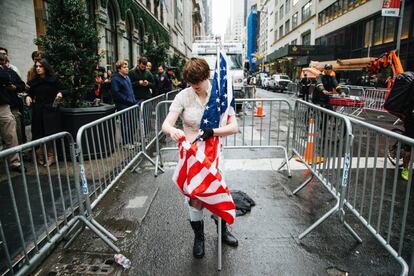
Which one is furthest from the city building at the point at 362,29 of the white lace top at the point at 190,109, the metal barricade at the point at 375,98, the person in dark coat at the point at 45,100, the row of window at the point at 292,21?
the white lace top at the point at 190,109

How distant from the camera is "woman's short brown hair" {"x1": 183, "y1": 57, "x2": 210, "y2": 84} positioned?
2807 millimetres

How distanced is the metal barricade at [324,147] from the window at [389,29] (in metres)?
23.1

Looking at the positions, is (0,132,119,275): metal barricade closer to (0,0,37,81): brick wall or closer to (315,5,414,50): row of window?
(0,0,37,81): brick wall

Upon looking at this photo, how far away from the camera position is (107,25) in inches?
643

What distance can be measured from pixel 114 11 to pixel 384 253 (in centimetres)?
1757

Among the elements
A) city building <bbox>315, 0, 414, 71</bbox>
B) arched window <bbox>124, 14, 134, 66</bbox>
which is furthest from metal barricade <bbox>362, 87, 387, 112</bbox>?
arched window <bbox>124, 14, 134, 66</bbox>

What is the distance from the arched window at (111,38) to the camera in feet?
53.7

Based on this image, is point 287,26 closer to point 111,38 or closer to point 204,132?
point 111,38

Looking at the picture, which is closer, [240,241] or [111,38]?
[240,241]

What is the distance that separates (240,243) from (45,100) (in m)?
4.57

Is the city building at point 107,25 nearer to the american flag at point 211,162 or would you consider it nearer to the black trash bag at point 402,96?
the american flag at point 211,162

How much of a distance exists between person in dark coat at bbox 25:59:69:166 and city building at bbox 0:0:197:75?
187 centimetres

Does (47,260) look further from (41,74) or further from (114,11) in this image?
(114,11)

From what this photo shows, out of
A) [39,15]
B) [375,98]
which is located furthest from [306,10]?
[39,15]
